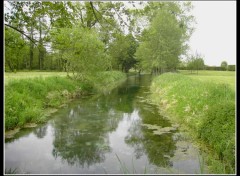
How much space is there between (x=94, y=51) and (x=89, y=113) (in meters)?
10.2

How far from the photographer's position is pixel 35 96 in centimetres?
1563

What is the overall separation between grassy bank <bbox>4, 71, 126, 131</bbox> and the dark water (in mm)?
725

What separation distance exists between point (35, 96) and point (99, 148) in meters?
8.26

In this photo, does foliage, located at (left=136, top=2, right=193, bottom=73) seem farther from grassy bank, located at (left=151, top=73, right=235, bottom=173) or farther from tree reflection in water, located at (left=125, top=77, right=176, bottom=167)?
tree reflection in water, located at (left=125, top=77, right=176, bottom=167)

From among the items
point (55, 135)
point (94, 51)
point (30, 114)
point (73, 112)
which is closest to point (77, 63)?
point (94, 51)

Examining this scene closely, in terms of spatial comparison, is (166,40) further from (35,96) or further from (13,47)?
(13,47)

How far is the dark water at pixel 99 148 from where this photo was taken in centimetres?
712

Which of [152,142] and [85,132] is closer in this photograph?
[152,142]

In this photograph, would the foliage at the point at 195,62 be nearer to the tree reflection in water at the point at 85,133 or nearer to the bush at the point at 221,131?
the tree reflection in water at the point at 85,133

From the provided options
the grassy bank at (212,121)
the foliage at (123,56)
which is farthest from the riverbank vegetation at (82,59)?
the foliage at (123,56)

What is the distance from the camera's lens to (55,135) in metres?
10.1

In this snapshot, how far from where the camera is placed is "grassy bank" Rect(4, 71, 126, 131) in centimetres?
1112

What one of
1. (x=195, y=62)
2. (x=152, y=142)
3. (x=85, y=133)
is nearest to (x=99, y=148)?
(x=152, y=142)

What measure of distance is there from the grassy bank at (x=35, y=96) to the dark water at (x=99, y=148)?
2.38 ft
